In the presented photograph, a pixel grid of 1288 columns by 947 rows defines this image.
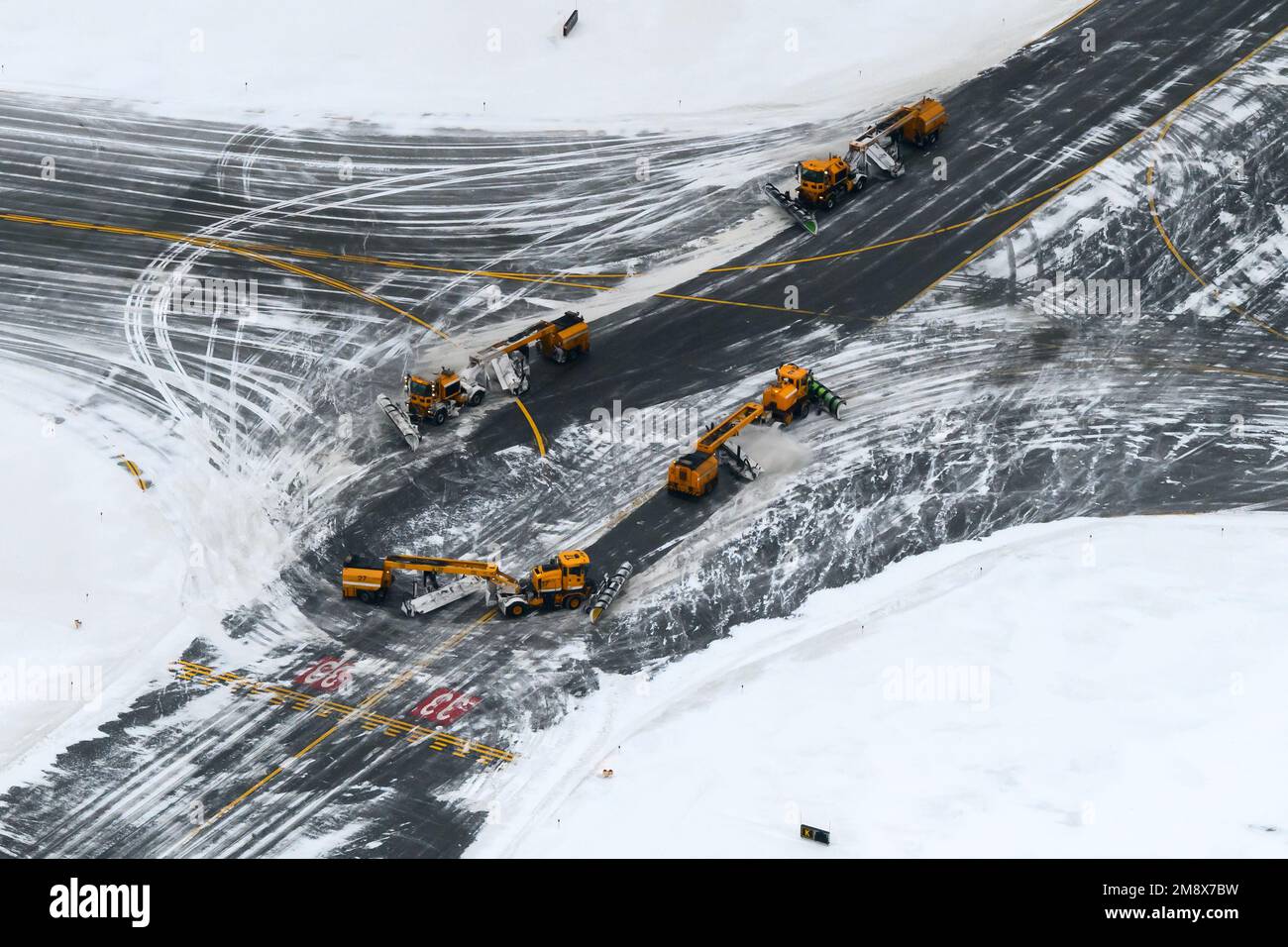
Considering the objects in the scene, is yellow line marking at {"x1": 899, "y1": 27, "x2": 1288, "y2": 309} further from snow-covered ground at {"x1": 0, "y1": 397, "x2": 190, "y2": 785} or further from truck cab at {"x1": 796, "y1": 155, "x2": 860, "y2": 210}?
snow-covered ground at {"x1": 0, "y1": 397, "x2": 190, "y2": 785}

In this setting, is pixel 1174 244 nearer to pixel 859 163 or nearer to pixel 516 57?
pixel 859 163

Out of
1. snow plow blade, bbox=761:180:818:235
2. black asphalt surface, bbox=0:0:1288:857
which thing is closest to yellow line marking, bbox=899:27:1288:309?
black asphalt surface, bbox=0:0:1288:857

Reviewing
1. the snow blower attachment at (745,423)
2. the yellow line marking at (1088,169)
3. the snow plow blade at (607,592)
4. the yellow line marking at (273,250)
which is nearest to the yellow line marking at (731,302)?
the yellow line marking at (273,250)

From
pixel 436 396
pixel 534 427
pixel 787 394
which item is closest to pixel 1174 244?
pixel 787 394

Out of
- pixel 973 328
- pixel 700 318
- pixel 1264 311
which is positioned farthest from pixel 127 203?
pixel 1264 311

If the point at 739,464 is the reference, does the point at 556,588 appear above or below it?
below
